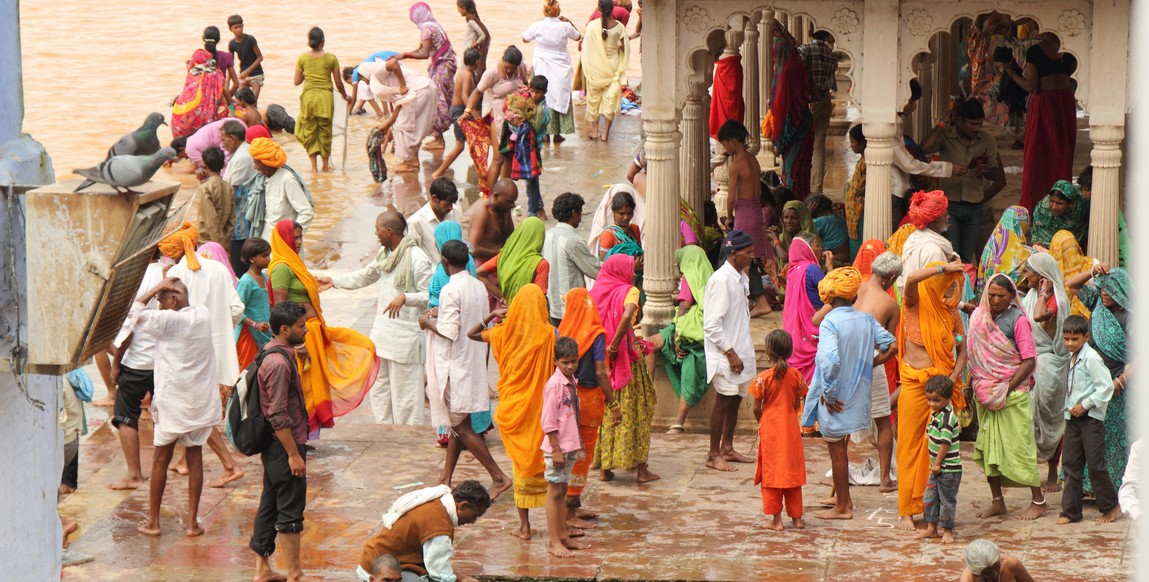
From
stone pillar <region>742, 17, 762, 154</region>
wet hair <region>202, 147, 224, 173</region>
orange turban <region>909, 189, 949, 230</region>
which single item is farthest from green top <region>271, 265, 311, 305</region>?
stone pillar <region>742, 17, 762, 154</region>

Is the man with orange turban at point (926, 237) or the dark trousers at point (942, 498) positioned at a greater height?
the man with orange turban at point (926, 237)

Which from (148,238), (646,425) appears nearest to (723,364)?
(646,425)

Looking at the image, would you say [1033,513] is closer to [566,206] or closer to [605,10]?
[566,206]

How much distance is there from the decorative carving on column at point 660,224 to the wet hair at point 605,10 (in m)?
7.19

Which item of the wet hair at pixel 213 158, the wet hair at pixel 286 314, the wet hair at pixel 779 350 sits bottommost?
the wet hair at pixel 779 350

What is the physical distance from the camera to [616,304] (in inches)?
371

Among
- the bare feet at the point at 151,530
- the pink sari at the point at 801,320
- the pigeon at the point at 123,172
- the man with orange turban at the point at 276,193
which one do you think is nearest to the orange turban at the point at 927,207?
the pink sari at the point at 801,320

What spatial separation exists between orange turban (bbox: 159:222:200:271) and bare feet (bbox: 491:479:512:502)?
2057 mm

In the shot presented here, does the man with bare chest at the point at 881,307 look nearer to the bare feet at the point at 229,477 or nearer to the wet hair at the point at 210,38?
the bare feet at the point at 229,477

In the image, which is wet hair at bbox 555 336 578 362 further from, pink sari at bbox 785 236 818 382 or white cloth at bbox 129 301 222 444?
pink sari at bbox 785 236 818 382

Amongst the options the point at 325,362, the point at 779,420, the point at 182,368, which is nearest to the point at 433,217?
the point at 325,362

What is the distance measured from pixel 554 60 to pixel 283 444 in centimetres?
1020

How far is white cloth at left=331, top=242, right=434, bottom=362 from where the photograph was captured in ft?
32.9

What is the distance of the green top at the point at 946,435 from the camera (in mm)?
8117
